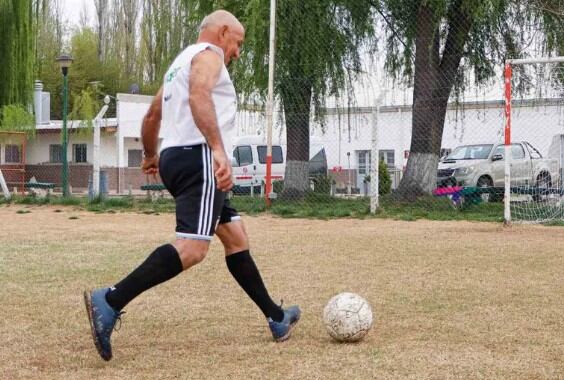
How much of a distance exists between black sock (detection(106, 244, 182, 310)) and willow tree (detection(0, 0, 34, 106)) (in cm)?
2280

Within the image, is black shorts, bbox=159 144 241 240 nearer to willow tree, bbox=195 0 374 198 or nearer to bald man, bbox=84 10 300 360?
bald man, bbox=84 10 300 360

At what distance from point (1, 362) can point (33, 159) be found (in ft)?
115

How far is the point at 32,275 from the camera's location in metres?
7.30

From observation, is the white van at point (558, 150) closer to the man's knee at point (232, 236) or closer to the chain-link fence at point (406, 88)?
the chain-link fence at point (406, 88)

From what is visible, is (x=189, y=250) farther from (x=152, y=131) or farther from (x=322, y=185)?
(x=322, y=185)

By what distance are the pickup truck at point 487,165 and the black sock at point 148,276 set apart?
17573mm

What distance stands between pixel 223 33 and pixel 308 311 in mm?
2039

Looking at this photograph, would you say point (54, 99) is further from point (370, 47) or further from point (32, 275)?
point (32, 275)

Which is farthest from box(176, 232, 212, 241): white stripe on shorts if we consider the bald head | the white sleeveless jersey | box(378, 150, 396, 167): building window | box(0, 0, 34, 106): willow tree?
box(378, 150, 396, 167): building window

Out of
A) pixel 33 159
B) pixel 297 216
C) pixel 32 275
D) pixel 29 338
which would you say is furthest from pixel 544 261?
pixel 33 159

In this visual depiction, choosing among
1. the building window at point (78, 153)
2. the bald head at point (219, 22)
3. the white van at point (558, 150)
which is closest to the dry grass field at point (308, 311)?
the bald head at point (219, 22)

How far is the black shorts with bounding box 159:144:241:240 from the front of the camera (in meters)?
4.19

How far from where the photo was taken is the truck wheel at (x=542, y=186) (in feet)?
53.6

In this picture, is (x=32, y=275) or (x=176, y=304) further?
(x=32, y=275)
